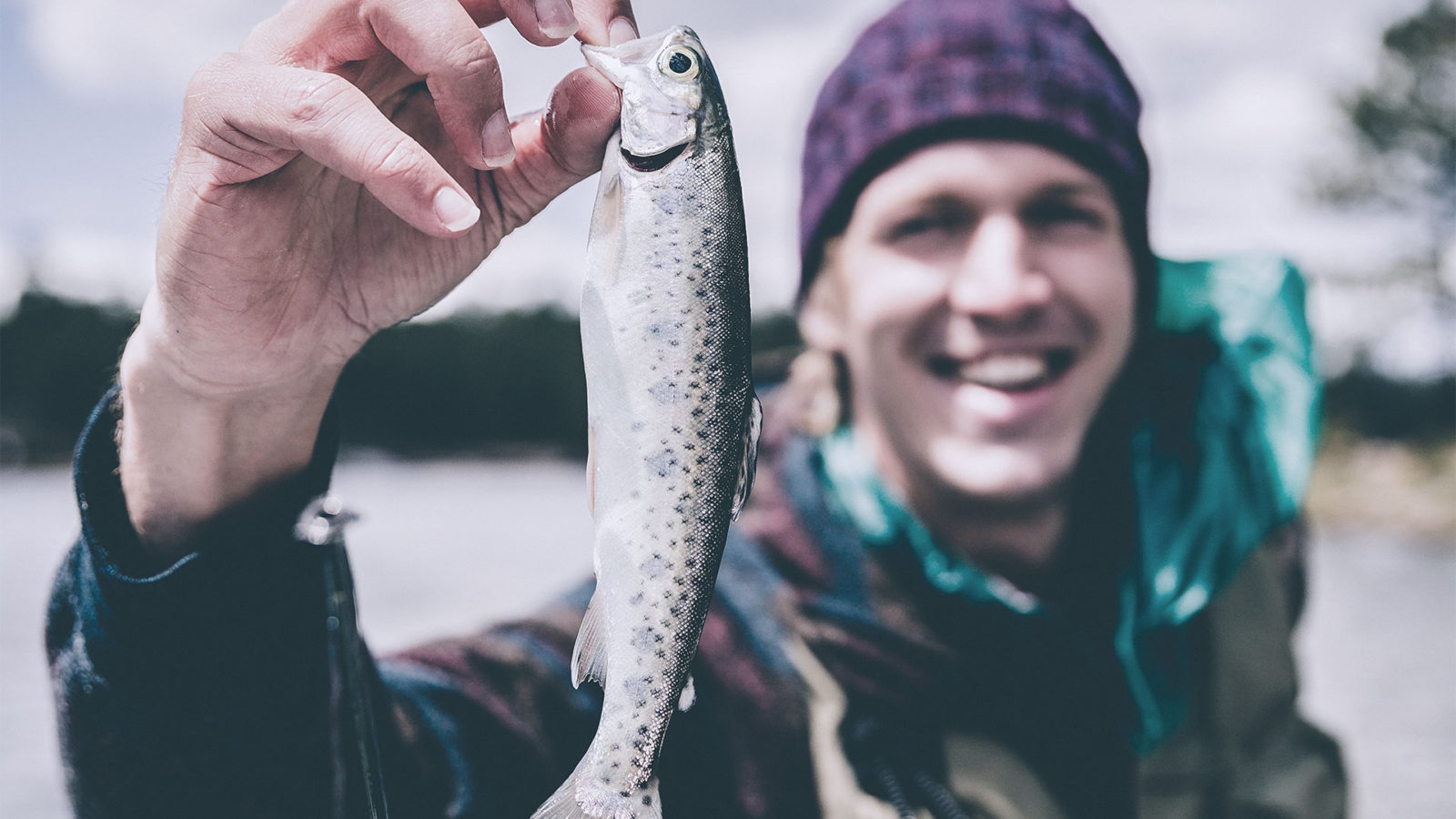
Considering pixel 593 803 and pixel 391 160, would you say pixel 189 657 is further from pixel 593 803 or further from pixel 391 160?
pixel 391 160

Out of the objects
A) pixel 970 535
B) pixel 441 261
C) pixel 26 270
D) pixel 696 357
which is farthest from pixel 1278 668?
pixel 26 270

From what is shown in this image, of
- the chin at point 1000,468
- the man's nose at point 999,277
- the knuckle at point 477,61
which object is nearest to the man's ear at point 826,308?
the man's nose at point 999,277

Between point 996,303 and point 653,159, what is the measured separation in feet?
5.23

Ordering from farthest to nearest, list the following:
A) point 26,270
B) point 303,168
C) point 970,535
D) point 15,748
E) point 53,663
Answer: point 26,270
point 15,748
point 970,535
point 53,663
point 303,168

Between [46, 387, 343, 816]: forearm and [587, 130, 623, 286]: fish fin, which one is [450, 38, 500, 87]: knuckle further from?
[46, 387, 343, 816]: forearm

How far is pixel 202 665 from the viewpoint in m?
1.85

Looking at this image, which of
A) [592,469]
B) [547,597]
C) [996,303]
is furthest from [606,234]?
[547,597]

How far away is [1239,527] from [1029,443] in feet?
2.53

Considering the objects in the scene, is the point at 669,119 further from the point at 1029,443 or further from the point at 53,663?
the point at 1029,443

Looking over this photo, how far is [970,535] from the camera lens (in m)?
3.44

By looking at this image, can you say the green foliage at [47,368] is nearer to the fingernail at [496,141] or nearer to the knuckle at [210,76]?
the knuckle at [210,76]

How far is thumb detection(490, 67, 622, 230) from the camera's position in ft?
5.95

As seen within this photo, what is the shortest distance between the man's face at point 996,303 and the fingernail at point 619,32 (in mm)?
1446

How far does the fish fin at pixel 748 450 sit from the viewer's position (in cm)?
162
